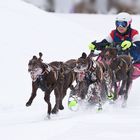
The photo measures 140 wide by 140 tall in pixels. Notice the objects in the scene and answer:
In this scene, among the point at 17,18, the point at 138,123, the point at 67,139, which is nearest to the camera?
the point at 67,139

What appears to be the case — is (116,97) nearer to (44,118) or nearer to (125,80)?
(125,80)

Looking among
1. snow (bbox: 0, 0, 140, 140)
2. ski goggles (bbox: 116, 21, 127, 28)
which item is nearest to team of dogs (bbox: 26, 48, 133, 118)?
snow (bbox: 0, 0, 140, 140)

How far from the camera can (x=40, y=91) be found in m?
12.2

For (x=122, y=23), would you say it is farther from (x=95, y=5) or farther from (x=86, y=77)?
(x=95, y=5)

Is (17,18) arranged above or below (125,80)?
above

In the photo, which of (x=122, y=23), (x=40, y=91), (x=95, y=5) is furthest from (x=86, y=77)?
(x=95, y=5)

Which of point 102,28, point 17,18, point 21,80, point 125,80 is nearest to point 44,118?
point 125,80

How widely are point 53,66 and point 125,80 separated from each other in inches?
80.6

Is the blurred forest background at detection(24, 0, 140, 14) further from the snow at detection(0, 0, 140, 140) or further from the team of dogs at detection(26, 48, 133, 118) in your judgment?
the snow at detection(0, 0, 140, 140)

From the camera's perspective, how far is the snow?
7.28 meters

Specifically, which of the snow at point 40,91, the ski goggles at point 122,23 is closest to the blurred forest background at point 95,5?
the ski goggles at point 122,23

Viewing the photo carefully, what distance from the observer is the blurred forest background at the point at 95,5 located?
36.9ft

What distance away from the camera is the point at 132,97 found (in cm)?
1140

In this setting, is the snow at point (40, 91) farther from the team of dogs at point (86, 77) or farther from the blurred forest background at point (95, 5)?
the blurred forest background at point (95, 5)
